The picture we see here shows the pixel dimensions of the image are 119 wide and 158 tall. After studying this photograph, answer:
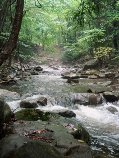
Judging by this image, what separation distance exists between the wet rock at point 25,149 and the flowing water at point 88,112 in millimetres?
2503

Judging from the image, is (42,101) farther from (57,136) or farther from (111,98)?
(57,136)

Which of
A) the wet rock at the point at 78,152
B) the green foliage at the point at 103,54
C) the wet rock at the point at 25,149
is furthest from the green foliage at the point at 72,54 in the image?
the wet rock at the point at 25,149

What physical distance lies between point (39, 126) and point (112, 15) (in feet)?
42.7

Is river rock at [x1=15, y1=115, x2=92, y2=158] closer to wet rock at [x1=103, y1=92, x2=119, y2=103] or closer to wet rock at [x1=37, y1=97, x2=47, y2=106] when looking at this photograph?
wet rock at [x1=37, y1=97, x2=47, y2=106]

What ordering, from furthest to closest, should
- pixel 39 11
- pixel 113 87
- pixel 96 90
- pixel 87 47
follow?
pixel 87 47, pixel 39 11, pixel 113 87, pixel 96 90

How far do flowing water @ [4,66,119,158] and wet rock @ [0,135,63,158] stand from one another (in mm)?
2503

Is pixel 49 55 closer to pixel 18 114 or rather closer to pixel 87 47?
pixel 87 47

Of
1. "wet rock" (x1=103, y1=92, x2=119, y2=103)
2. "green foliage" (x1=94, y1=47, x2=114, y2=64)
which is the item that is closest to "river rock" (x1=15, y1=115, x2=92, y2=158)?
"wet rock" (x1=103, y1=92, x2=119, y2=103)

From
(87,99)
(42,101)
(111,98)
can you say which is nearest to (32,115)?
(42,101)

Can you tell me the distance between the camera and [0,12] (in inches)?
180

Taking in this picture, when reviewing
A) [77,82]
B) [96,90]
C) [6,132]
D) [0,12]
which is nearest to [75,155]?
[6,132]

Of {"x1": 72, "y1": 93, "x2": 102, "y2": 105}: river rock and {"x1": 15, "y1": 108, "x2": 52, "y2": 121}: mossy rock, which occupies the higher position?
{"x1": 15, "y1": 108, "x2": 52, "y2": 121}: mossy rock

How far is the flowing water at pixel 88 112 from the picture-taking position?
766cm

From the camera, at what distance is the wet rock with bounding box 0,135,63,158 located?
454 cm
